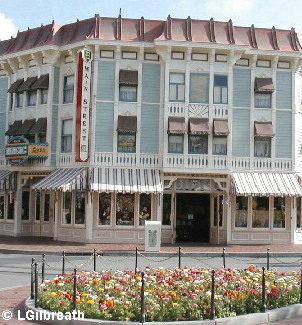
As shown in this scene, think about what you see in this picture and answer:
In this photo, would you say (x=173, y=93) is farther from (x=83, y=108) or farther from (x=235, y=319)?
(x=235, y=319)

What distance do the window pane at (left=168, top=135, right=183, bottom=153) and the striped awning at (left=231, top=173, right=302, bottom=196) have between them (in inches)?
117

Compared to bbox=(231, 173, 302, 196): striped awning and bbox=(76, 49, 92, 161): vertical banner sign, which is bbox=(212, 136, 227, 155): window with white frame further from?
bbox=(76, 49, 92, 161): vertical banner sign

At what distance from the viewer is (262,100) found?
1190 inches

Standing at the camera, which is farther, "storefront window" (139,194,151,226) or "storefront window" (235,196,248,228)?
"storefront window" (235,196,248,228)

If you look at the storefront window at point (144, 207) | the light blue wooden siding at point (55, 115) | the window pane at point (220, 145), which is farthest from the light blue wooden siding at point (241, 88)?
the light blue wooden siding at point (55, 115)

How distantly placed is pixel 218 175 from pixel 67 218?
792cm

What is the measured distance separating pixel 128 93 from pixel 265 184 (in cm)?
818

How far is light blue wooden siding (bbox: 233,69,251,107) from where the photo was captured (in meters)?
29.8

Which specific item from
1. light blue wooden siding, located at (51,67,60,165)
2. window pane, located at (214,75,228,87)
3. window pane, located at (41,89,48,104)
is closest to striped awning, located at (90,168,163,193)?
light blue wooden siding, located at (51,67,60,165)

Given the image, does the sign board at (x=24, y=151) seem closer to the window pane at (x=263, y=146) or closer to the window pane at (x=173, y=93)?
the window pane at (x=173, y=93)

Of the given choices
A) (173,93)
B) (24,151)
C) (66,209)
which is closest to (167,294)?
(173,93)

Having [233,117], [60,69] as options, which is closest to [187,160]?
[233,117]

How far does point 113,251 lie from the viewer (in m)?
24.9

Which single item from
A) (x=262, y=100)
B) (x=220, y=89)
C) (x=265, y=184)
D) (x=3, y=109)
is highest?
(x=220, y=89)
